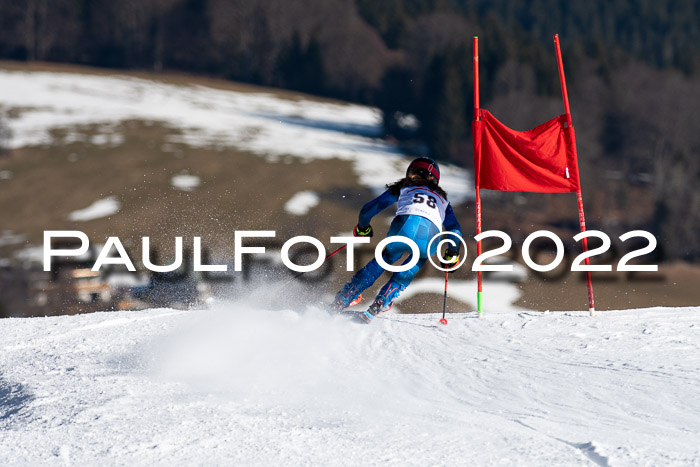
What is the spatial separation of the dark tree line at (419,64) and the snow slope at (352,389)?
34.2 meters

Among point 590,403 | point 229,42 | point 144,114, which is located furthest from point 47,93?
point 590,403

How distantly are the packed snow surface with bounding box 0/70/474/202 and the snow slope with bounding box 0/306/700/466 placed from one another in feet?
104

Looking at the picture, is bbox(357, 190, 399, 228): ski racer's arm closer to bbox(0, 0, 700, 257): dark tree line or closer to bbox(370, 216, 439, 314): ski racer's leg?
bbox(370, 216, 439, 314): ski racer's leg

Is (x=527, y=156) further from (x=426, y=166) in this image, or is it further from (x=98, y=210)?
(x=98, y=210)

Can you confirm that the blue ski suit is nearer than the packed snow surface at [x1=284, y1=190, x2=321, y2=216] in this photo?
Yes

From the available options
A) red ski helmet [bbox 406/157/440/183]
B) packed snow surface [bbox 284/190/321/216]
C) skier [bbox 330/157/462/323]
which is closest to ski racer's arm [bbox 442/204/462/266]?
skier [bbox 330/157/462/323]

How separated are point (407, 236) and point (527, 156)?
168 centimetres

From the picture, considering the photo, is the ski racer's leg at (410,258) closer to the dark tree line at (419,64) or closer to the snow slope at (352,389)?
the snow slope at (352,389)

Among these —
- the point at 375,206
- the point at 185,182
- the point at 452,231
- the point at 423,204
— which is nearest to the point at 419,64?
the point at 185,182

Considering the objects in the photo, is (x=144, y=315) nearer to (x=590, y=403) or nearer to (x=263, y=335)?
(x=263, y=335)

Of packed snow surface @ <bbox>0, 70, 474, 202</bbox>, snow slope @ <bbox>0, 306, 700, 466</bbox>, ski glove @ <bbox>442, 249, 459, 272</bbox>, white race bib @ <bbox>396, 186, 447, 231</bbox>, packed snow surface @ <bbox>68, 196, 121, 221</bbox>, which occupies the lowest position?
snow slope @ <bbox>0, 306, 700, 466</bbox>

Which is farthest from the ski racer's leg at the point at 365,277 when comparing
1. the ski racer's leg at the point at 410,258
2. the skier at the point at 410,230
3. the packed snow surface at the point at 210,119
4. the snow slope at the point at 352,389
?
the packed snow surface at the point at 210,119

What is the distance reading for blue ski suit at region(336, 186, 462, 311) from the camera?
6789 millimetres

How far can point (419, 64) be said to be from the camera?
58875 millimetres
